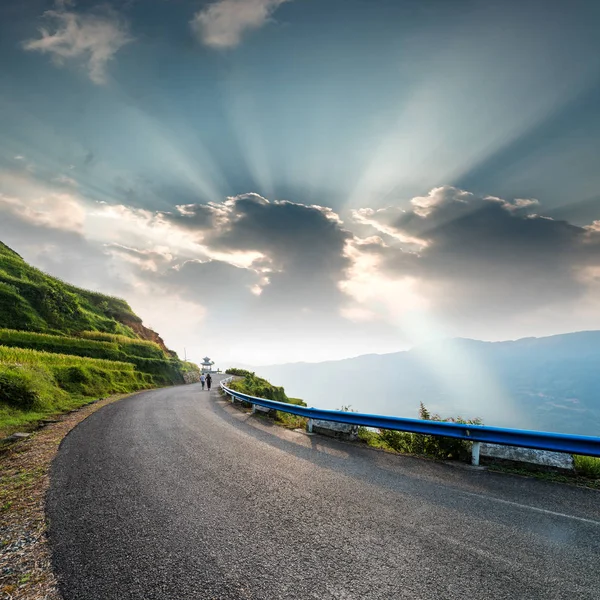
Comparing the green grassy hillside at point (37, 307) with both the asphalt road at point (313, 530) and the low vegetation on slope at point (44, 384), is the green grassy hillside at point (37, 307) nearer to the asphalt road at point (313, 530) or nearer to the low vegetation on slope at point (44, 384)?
the low vegetation on slope at point (44, 384)

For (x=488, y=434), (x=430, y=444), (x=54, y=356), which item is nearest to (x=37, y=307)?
(x=54, y=356)

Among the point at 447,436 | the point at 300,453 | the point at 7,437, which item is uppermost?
the point at 447,436

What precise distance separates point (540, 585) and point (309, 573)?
1.99 meters

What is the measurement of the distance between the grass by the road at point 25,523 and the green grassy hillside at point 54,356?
4028 millimetres

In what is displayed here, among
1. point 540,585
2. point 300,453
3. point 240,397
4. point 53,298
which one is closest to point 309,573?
point 540,585

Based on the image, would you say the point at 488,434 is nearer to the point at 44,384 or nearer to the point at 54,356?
the point at 44,384

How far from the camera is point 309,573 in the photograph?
273 cm

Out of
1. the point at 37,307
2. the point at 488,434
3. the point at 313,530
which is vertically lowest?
the point at 313,530

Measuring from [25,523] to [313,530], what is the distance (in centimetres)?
371

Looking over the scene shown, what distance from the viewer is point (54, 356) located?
64.8 ft

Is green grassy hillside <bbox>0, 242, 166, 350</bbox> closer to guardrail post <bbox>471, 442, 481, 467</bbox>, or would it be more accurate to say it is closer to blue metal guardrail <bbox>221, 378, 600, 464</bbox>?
blue metal guardrail <bbox>221, 378, 600, 464</bbox>

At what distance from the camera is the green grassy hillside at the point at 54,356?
1273 cm

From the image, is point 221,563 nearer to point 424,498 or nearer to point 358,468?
point 424,498

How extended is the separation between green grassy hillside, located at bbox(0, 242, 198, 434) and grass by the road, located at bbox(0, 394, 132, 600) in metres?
4.03
